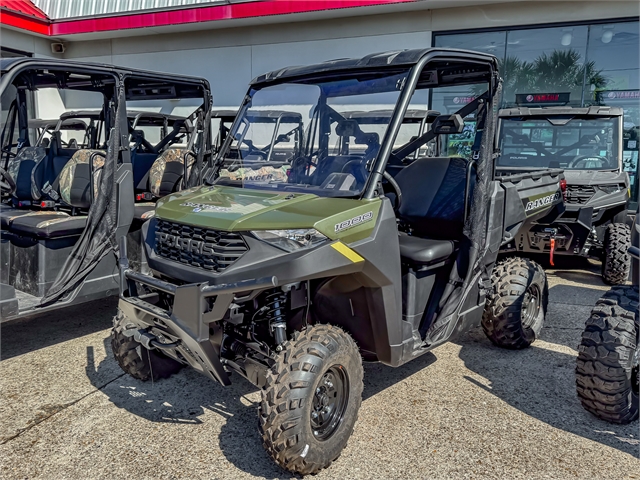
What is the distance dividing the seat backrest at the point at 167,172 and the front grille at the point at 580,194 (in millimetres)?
4203

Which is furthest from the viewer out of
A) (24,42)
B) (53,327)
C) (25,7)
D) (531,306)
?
(24,42)

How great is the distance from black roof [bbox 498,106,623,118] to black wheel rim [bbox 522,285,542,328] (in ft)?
10.9

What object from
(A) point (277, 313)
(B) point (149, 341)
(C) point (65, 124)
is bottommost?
(B) point (149, 341)

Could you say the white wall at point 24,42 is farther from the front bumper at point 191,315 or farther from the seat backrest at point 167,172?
the front bumper at point 191,315

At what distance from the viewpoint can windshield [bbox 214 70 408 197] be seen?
3387 millimetres

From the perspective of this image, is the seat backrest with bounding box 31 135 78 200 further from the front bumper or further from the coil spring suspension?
the coil spring suspension

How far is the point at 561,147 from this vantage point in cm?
724

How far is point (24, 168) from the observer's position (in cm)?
564

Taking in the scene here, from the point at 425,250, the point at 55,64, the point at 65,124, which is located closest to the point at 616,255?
the point at 425,250

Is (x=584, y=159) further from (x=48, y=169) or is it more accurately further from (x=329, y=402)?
(x=48, y=169)

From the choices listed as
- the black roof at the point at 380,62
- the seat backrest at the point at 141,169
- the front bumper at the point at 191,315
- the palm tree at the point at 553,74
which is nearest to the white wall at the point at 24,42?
the seat backrest at the point at 141,169

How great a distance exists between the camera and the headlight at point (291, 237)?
2873 mm

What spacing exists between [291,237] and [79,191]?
2.80 metres

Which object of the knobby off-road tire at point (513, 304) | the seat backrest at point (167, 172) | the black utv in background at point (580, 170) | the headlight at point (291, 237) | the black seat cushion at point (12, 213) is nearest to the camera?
the headlight at point (291, 237)
